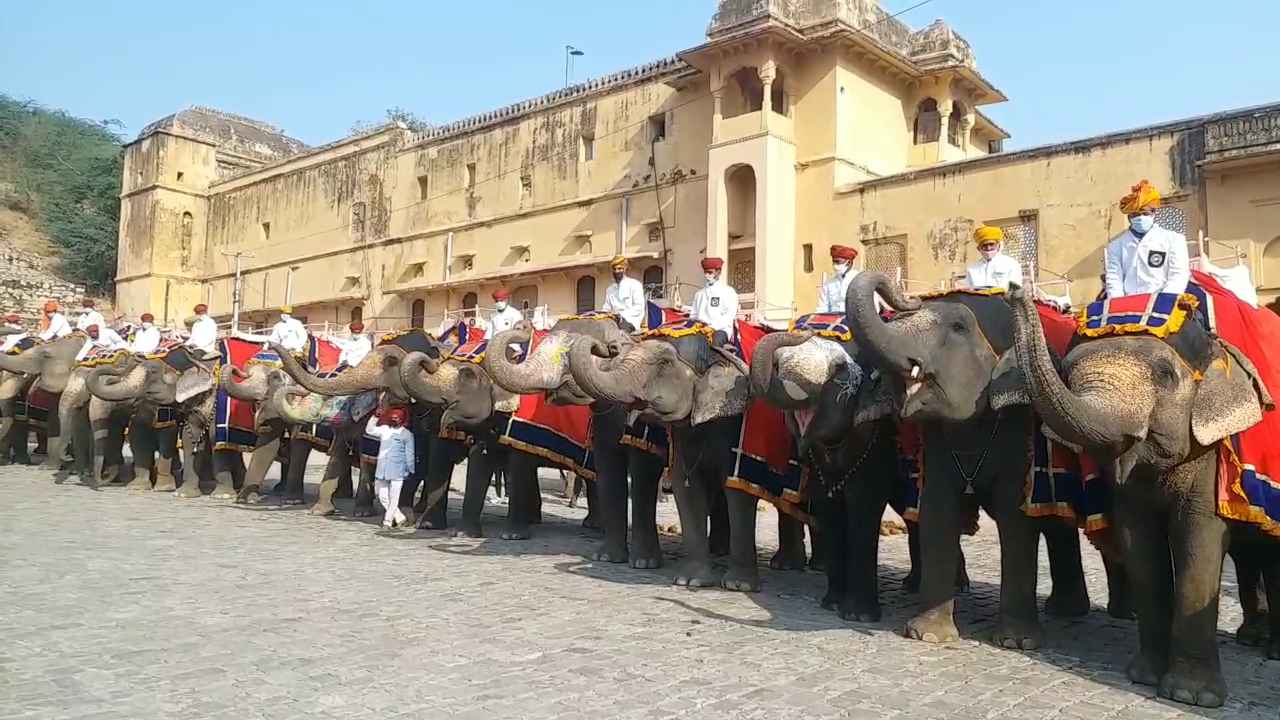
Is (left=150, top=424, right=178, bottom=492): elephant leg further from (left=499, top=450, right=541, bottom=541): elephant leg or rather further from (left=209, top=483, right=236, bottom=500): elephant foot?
(left=499, top=450, right=541, bottom=541): elephant leg

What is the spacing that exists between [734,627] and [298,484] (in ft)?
28.0

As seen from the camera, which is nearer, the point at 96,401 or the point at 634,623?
the point at 634,623

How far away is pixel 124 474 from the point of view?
15602mm

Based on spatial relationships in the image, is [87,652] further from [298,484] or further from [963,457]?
[298,484]

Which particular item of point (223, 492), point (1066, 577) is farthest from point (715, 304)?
point (223, 492)

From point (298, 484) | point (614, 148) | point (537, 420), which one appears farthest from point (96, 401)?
point (614, 148)

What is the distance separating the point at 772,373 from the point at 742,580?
2052 millimetres

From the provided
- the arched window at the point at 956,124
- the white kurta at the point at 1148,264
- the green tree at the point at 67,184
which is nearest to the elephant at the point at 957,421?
the white kurta at the point at 1148,264

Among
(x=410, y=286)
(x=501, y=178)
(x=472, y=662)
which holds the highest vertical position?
(x=501, y=178)

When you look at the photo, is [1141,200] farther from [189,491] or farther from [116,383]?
[116,383]

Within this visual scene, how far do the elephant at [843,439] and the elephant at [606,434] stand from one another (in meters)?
1.91

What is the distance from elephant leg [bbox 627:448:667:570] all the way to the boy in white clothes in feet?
10.4

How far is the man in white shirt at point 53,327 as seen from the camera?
17.3 meters

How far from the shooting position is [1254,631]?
679 cm
